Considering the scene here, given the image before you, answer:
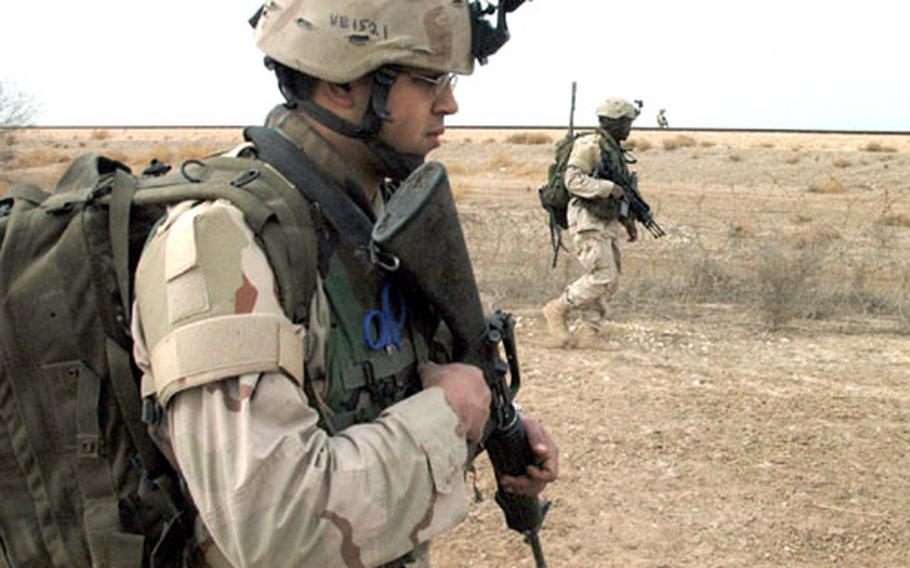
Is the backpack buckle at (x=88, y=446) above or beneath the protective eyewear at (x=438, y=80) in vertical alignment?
beneath

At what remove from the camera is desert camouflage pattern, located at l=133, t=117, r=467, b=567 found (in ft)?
3.64

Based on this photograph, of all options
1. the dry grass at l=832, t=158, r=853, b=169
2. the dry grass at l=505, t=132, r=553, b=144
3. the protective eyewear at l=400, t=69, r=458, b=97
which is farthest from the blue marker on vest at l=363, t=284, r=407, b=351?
the dry grass at l=505, t=132, r=553, b=144

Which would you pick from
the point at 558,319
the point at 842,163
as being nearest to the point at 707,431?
the point at 558,319

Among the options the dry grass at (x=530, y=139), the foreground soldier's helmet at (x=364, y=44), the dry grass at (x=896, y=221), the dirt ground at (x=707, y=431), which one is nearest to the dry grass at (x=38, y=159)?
the dry grass at (x=530, y=139)

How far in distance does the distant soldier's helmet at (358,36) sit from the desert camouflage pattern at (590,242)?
508 cm

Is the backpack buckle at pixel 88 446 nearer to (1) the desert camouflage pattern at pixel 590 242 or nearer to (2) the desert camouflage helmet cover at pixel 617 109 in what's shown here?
(1) the desert camouflage pattern at pixel 590 242

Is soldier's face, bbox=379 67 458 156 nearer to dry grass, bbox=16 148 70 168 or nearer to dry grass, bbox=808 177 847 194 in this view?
dry grass, bbox=808 177 847 194

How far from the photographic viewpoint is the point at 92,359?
1290 millimetres

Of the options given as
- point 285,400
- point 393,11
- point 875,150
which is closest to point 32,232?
point 285,400

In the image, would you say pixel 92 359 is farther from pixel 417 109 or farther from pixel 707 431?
pixel 707 431

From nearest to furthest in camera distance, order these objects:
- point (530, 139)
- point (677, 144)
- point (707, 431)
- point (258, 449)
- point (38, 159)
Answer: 1. point (258, 449)
2. point (707, 431)
3. point (677, 144)
4. point (38, 159)
5. point (530, 139)

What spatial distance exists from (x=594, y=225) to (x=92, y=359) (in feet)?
18.7

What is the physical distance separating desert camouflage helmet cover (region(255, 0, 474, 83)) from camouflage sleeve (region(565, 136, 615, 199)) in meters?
5.04

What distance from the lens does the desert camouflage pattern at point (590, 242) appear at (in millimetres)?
6586
